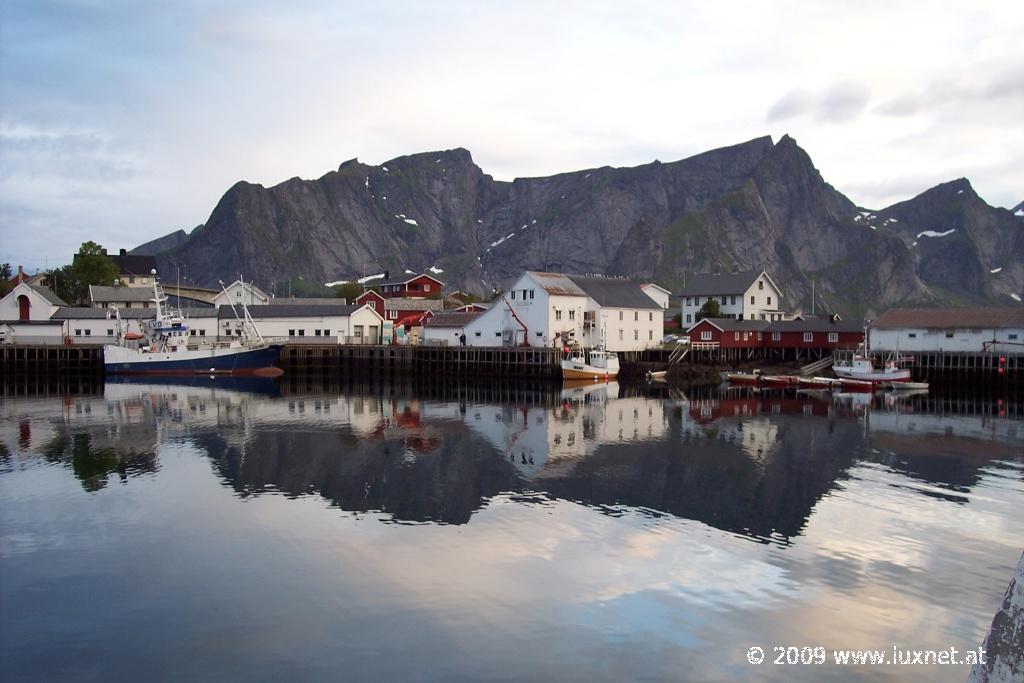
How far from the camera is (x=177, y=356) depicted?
6156 centimetres

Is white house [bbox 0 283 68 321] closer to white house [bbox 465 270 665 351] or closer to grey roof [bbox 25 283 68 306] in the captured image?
grey roof [bbox 25 283 68 306]

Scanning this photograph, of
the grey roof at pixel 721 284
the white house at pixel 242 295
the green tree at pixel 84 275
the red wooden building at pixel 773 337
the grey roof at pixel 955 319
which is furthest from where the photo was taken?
the green tree at pixel 84 275

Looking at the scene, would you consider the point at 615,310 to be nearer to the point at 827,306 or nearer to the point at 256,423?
the point at 256,423

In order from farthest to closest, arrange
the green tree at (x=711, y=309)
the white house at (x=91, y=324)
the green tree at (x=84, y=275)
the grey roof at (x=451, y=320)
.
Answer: the green tree at (x=84, y=275)
the green tree at (x=711, y=309)
the white house at (x=91, y=324)
the grey roof at (x=451, y=320)

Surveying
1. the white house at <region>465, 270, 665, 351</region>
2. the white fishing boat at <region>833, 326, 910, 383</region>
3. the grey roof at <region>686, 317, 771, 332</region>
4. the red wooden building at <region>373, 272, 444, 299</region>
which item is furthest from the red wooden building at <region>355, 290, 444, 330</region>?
the white fishing boat at <region>833, 326, 910, 383</region>

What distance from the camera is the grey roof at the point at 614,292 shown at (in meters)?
61.1

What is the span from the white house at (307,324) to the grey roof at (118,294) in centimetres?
1563

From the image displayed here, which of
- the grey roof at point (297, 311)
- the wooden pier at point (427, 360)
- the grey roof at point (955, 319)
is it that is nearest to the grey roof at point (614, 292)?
the wooden pier at point (427, 360)

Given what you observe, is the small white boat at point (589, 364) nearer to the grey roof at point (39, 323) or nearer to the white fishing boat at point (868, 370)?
the white fishing boat at point (868, 370)

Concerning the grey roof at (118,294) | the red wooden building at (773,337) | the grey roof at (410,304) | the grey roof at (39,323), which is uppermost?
the grey roof at (118,294)

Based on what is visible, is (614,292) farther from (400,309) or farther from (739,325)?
(400,309)

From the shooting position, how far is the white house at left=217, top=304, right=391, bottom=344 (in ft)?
229

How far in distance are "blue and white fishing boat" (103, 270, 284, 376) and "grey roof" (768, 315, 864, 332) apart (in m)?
41.9

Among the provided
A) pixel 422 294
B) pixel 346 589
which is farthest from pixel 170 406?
pixel 422 294
